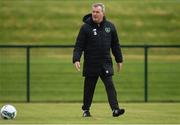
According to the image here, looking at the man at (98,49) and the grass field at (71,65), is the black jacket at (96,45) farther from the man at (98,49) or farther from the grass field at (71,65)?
the grass field at (71,65)

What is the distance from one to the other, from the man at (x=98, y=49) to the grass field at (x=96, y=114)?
558mm

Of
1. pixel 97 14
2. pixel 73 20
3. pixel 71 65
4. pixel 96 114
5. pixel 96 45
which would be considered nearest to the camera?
pixel 97 14

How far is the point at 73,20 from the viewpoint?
39.3m

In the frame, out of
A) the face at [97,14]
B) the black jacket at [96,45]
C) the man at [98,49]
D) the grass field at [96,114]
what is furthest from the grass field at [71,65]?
the face at [97,14]

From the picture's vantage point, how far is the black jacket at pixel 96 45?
1620 cm

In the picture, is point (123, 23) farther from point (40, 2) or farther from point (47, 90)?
point (47, 90)

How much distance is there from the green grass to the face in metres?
20.4

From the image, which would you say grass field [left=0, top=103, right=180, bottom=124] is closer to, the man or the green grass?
the man

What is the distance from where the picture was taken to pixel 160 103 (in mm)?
21625

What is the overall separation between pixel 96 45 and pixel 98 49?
0.27 ft

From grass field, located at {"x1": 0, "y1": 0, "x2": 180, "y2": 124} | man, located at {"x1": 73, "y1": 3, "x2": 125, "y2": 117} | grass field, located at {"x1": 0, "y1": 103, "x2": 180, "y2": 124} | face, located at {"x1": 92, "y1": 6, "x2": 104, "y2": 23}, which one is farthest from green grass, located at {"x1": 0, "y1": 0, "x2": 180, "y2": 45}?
face, located at {"x1": 92, "y1": 6, "x2": 104, "y2": 23}

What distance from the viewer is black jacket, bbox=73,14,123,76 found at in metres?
16.2

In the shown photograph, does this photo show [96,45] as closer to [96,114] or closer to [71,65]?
[96,114]

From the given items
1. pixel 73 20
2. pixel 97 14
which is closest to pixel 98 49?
pixel 97 14
